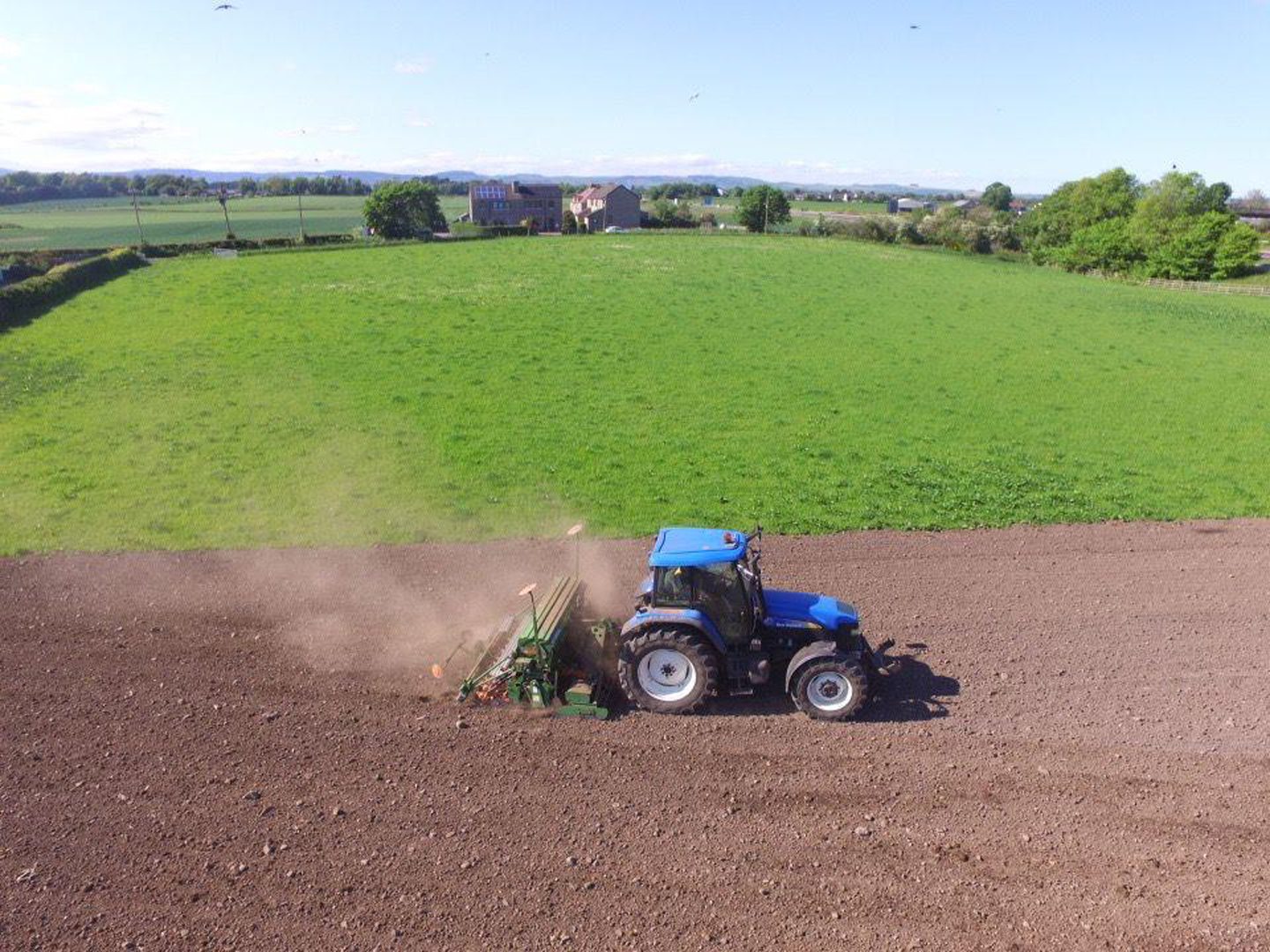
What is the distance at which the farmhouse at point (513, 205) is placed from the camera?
113188 millimetres

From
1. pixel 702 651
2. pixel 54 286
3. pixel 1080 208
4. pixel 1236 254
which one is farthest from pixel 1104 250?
pixel 54 286

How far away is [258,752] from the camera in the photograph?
31.8 feet

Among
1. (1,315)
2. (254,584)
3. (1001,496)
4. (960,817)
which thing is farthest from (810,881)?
(1,315)

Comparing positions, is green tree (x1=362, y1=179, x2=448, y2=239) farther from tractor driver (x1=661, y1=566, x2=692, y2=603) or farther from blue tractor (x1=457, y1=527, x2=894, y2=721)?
tractor driver (x1=661, y1=566, x2=692, y2=603)

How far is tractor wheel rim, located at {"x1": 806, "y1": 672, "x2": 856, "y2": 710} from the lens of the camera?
10141 millimetres

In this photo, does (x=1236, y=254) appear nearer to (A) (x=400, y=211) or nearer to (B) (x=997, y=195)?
(A) (x=400, y=211)

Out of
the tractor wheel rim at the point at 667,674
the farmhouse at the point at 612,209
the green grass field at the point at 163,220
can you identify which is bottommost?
the green grass field at the point at 163,220

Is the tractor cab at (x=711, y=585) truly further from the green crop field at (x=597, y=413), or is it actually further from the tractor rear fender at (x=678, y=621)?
the green crop field at (x=597, y=413)

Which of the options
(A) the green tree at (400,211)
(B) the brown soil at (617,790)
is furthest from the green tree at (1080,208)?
(B) the brown soil at (617,790)

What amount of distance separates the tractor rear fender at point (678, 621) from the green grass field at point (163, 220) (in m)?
75.2

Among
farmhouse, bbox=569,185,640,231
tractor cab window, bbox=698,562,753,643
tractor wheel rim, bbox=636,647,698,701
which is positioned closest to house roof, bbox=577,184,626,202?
farmhouse, bbox=569,185,640,231

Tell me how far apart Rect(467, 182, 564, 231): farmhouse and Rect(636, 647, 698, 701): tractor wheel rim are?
354 ft

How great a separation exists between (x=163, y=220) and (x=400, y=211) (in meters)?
38.0

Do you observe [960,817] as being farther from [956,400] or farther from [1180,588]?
[956,400]
